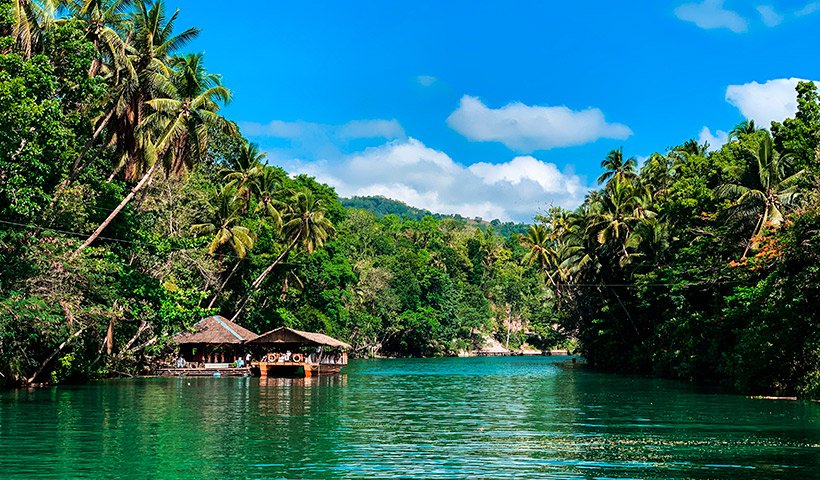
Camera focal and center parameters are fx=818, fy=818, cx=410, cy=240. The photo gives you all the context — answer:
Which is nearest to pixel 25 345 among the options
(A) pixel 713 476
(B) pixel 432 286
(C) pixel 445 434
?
(C) pixel 445 434

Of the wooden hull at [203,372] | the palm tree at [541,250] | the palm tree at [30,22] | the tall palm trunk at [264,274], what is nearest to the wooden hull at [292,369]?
the wooden hull at [203,372]

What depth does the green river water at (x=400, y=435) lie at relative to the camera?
52.4ft

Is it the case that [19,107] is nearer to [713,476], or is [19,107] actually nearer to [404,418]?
[404,418]

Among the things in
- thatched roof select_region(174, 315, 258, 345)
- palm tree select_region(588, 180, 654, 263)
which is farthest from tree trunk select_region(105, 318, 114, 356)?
palm tree select_region(588, 180, 654, 263)

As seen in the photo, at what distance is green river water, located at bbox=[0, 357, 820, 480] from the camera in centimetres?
1598

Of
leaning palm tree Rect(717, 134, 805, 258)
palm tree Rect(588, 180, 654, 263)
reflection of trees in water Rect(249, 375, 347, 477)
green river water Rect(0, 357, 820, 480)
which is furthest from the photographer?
palm tree Rect(588, 180, 654, 263)

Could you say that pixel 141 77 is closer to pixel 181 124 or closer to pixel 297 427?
pixel 181 124

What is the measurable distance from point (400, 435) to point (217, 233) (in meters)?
37.2

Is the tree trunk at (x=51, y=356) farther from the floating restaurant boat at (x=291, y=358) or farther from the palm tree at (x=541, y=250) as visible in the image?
the palm tree at (x=541, y=250)

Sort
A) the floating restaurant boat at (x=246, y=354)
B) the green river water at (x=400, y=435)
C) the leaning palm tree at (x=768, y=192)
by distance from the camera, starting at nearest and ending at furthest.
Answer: the green river water at (x=400, y=435), the leaning palm tree at (x=768, y=192), the floating restaurant boat at (x=246, y=354)

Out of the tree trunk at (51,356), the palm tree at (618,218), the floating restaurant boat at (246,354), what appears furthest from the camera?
the palm tree at (618,218)

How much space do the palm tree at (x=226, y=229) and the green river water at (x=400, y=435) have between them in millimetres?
19700

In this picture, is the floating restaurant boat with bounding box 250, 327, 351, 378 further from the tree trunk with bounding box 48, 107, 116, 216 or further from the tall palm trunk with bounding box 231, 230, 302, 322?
the tree trunk with bounding box 48, 107, 116, 216

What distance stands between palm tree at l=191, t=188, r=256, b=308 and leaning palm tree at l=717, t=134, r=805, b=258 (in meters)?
31.9
